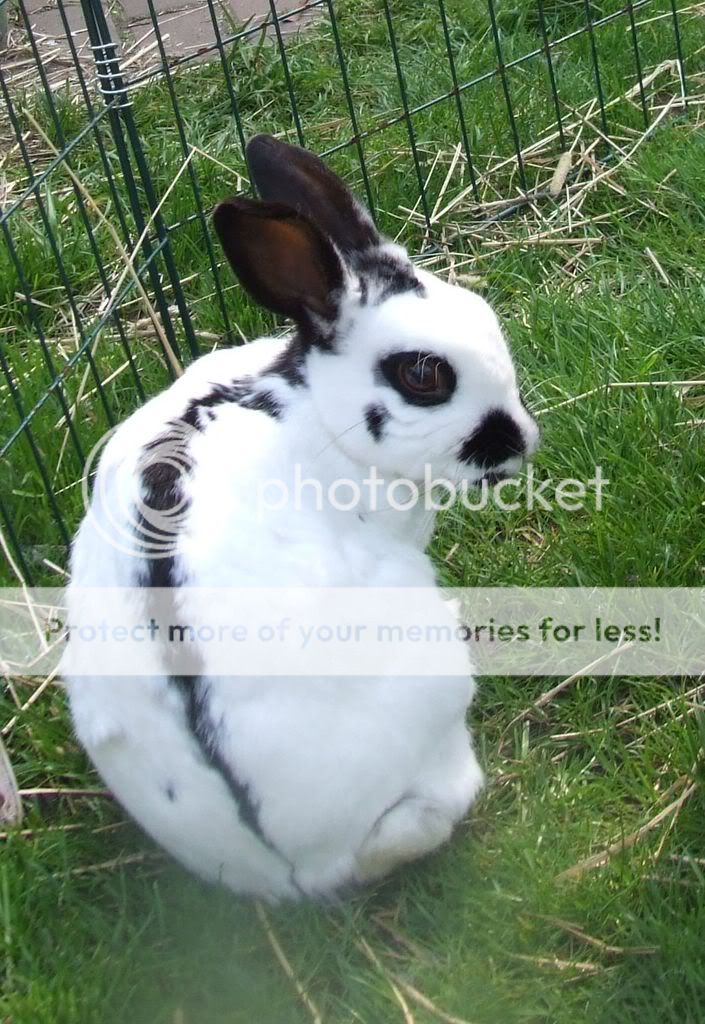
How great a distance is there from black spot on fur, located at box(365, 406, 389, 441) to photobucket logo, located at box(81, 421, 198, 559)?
20cm

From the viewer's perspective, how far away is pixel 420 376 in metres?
1.39

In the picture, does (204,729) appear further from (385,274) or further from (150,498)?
(385,274)

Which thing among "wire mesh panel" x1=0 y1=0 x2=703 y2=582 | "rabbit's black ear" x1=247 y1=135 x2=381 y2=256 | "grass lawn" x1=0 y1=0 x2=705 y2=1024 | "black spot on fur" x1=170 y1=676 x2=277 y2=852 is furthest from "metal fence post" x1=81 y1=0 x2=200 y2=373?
"black spot on fur" x1=170 y1=676 x2=277 y2=852

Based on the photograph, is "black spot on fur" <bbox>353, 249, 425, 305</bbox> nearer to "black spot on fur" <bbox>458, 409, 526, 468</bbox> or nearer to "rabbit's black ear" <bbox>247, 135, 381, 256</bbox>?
"rabbit's black ear" <bbox>247, 135, 381, 256</bbox>

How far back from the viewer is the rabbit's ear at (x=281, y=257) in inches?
52.7

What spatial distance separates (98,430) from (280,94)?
1.36 metres

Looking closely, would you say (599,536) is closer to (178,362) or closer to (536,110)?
(178,362)

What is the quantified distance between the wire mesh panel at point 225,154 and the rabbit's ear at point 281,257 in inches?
28.5

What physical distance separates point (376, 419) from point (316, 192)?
0.29 m

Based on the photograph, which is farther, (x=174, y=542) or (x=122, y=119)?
(x=122, y=119)

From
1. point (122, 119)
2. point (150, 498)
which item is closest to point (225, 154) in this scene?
point (122, 119)

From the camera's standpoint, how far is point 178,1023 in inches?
57.5

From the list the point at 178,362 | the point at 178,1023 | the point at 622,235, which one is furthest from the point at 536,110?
the point at 178,1023

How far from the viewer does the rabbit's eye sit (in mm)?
1386
